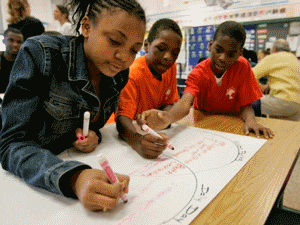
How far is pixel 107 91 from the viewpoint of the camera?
0.71 m

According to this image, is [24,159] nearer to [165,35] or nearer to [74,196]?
[74,196]

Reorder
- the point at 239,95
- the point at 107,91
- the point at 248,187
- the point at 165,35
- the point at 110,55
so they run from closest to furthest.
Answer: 1. the point at 248,187
2. the point at 110,55
3. the point at 107,91
4. the point at 165,35
5. the point at 239,95

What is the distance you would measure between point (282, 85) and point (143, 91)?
5.03ft

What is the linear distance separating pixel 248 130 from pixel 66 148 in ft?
2.03

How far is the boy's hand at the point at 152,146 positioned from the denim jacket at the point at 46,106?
19 centimetres

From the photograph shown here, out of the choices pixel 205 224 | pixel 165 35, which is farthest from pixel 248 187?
pixel 165 35

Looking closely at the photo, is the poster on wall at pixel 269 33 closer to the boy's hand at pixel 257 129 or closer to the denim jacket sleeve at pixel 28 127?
the boy's hand at pixel 257 129

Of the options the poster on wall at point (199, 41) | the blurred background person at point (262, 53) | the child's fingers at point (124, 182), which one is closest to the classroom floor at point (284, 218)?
the child's fingers at point (124, 182)

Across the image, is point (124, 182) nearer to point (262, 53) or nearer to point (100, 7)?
point (100, 7)

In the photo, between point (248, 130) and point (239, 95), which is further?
point (239, 95)

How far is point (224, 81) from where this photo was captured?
113 cm

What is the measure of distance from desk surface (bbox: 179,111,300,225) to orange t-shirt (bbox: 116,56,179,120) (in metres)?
0.43

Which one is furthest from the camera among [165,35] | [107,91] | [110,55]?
[165,35]

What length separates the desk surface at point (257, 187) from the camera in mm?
361
